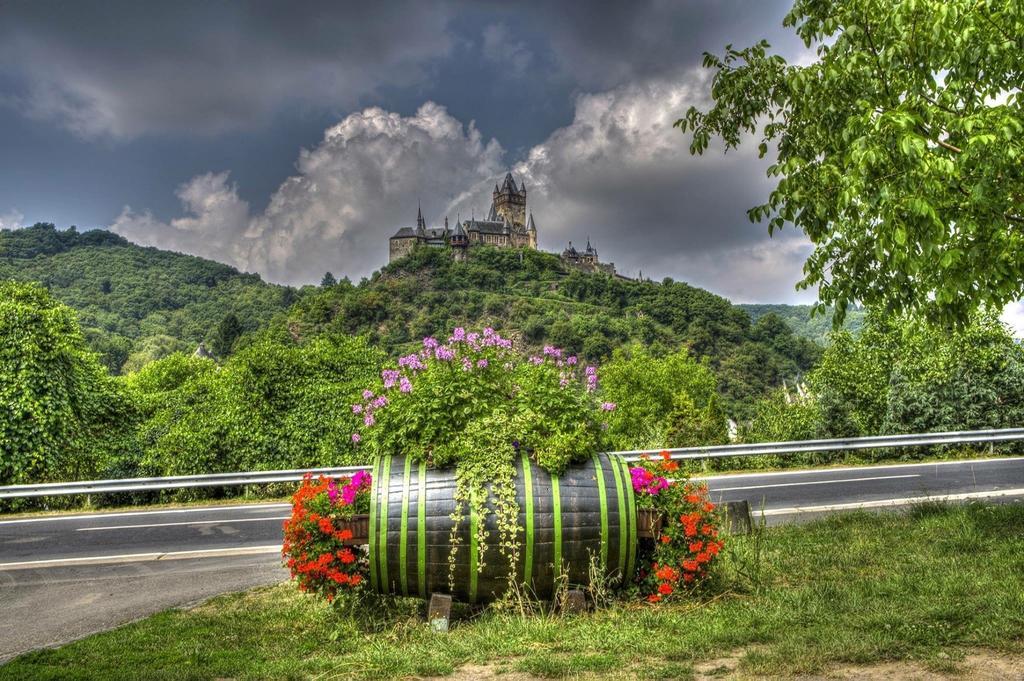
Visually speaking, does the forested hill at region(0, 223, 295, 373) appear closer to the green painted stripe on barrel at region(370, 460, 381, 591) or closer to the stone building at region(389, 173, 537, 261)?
the stone building at region(389, 173, 537, 261)

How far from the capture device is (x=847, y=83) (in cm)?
771

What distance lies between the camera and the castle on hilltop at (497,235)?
579ft

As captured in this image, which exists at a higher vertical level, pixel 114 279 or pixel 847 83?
pixel 114 279

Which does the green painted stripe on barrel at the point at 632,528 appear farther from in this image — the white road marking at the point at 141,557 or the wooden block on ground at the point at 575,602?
the white road marking at the point at 141,557

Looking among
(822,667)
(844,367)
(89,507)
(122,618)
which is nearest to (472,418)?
(822,667)

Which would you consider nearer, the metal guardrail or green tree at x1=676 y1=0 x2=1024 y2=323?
green tree at x1=676 y1=0 x2=1024 y2=323

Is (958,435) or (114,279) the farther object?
(114,279)

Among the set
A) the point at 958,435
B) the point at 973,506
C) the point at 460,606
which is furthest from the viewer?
the point at 958,435

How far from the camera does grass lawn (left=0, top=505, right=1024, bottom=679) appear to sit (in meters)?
4.62

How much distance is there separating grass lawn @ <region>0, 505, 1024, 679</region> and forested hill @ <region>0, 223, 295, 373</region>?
103585 millimetres

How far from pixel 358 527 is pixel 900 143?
5.31 metres

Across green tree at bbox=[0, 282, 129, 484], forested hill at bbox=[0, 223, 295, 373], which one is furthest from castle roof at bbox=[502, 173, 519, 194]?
green tree at bbox=[0, 282, 129, 484]

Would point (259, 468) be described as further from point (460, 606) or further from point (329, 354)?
point (460, 606)

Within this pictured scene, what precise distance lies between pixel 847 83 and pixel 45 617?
9.71 meters
